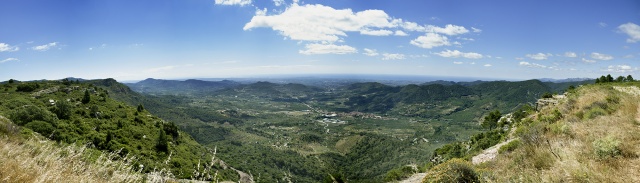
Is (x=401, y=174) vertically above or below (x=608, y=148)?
below

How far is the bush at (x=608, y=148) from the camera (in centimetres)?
591

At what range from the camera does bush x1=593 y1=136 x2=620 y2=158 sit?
5.91 meters

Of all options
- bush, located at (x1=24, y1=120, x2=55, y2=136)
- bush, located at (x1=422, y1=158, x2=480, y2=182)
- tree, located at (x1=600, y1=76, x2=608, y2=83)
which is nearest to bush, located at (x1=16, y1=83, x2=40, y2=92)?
bush, located at (x1=24, y1=120, x2=55, y2=136)

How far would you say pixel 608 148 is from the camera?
5969mm

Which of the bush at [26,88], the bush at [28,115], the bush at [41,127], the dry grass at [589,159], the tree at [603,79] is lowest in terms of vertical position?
the bush at [41,127]

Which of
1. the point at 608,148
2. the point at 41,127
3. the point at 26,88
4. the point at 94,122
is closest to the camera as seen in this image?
the point at 608,148

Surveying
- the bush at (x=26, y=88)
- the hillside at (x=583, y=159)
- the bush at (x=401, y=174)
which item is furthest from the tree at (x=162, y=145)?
the hillside at (x=583, y=159)

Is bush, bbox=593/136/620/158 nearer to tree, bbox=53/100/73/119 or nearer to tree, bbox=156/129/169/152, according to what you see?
→ tree, bbox=156/129/169/152

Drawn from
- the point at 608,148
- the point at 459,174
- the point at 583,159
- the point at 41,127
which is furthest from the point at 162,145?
the point at 608,148

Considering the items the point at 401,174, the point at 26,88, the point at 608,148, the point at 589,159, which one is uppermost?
the point at 608,148

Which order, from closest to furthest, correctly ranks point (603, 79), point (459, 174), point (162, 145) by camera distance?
point (459, 174) < point (603, 79) < point (162, 145)

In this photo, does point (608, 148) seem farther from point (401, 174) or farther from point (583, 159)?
point (401, 174)

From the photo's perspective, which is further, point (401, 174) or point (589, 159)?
point (401, 174)

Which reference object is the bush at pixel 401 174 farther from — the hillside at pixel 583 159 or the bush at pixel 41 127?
the bush at pixel 41 127
